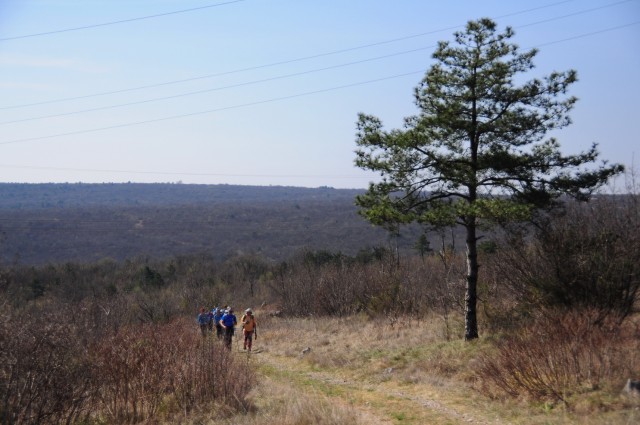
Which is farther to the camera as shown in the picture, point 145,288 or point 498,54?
point 145,288

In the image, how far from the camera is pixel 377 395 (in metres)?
13.6

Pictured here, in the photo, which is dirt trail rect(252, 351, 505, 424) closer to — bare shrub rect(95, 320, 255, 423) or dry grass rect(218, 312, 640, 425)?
dry grass rect(218, 312, 640, 425)

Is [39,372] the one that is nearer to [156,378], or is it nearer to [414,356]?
[156,378]

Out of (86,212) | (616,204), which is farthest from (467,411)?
(86,212)

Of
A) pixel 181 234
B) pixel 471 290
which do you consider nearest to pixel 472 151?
pixel 471 290

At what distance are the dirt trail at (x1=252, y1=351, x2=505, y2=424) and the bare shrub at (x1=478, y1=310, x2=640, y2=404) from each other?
102cm

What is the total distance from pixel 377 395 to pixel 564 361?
15.0ft

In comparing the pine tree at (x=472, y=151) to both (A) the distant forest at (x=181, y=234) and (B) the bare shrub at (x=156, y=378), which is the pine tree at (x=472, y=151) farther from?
(A) the distant forest at (x=181, y=234)

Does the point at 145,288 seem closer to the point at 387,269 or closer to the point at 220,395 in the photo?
the point at 387,269

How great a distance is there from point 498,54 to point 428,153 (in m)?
3.25

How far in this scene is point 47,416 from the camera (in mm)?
10016

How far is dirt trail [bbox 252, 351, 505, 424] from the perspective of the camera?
11.1 meters

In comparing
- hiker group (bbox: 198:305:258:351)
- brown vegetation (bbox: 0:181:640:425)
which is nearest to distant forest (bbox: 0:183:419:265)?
hiker group (bbox: 198:305:258:351)

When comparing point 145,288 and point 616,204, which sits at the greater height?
point 616,204
